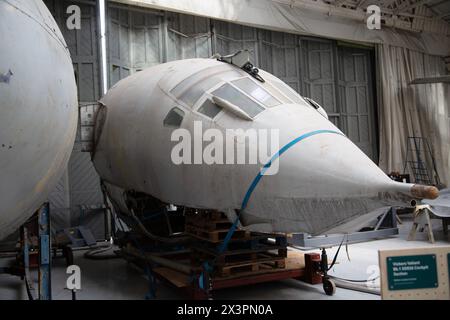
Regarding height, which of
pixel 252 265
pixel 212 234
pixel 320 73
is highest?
pixel 320 73

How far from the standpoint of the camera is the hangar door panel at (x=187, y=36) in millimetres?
12391

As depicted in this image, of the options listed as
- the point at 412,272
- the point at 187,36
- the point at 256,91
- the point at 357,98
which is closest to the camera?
the point at 412,272

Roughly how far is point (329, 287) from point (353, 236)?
4254 millimetres

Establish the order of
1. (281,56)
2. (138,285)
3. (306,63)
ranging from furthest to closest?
(306,63) < (281,56) < (138,285)

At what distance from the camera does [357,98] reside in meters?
15.6

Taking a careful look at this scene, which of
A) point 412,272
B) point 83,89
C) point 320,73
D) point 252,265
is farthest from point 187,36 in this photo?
point 412,272

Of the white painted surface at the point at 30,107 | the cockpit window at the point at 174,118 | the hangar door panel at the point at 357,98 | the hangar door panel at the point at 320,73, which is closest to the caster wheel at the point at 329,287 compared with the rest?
the cockpit window at the point at 174,118

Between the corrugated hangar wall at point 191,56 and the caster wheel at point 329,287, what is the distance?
22.3ft

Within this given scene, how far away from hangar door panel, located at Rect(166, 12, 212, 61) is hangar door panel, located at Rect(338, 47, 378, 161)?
17.3ft

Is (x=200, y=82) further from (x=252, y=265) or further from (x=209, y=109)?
(x=252, y=265)

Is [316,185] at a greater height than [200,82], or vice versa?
[200,82]

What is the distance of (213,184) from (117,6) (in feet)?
27.6

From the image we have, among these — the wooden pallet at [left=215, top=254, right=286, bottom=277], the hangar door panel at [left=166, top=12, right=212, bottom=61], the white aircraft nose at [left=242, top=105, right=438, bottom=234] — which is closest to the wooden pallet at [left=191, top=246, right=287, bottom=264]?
the wooden pallet at [left=215, top=254, right=286, bottom=277]
